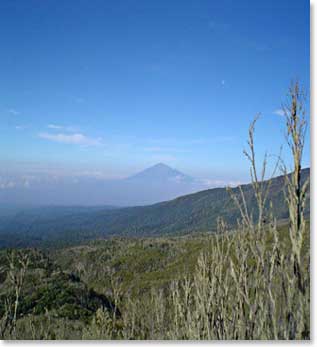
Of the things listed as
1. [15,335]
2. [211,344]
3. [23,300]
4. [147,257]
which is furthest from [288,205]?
[147,257]

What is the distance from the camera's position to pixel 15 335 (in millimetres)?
2660

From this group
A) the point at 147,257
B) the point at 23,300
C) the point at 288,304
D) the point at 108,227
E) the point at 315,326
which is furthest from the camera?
the point at 108,227

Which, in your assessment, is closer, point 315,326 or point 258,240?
point 258,240

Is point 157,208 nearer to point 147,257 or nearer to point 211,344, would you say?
point 147,257

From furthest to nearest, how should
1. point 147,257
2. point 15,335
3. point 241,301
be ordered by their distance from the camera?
1. point 147,257
2. point 15,335
3. point 241,301

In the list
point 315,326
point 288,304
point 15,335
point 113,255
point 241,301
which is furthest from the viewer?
point 113,255

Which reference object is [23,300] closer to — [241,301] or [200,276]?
[200,276]

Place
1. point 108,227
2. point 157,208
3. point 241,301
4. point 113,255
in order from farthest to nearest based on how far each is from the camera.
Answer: point 157,208
point 108,227
point 113,255
point 241,301

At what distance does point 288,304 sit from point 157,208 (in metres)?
125

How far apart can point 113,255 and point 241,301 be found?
2701cm

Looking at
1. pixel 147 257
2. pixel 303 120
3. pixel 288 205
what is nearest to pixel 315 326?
pixel 288 205

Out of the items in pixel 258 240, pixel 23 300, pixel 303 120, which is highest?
pixel 303 120

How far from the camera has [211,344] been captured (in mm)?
2209

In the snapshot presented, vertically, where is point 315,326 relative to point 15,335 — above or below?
above
